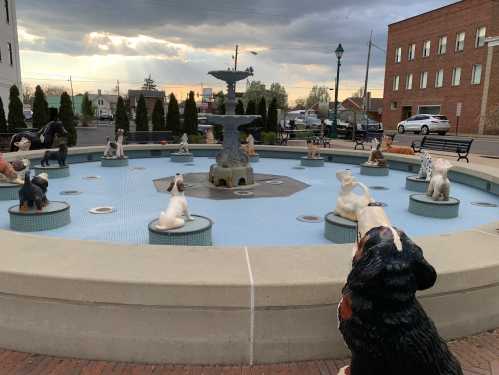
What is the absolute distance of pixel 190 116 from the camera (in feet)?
87.9

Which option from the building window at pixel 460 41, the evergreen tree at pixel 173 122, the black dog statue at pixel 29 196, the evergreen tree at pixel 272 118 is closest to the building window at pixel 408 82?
the building window at pixel 460 41

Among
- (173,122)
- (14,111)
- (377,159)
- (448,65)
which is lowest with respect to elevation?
(377,159)

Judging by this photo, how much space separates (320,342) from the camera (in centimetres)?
336

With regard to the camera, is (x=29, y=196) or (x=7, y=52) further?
(x=7, y=52)

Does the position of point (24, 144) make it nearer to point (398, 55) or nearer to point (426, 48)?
point (426, 48)

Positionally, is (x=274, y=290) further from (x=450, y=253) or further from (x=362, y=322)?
(x=450, y=253)

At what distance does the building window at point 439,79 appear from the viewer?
42.7m

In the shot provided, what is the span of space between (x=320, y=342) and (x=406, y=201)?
24.5ft

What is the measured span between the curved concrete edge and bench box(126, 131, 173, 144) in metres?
19.8

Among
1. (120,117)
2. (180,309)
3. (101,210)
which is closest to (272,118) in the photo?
(120,117)

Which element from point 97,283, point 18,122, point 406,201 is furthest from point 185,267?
point 18,122

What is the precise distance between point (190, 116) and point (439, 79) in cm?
2959

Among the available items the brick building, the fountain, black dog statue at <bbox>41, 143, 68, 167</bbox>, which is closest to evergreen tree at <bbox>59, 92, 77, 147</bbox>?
black dog statue at <bbox>41, 143, 68, 167</bbox>

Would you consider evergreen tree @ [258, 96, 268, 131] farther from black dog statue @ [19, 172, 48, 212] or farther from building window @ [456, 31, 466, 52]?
building window @ [456, 31, 466, 52]
